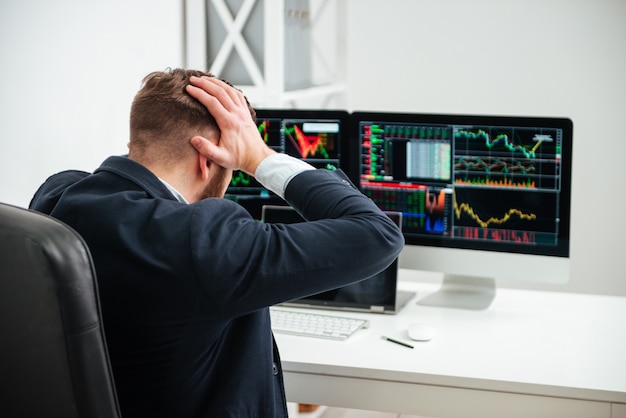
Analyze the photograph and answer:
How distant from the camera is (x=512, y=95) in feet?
12.4

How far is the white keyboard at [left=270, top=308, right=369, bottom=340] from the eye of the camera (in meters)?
1.99

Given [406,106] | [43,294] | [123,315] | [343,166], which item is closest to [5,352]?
[43,294]

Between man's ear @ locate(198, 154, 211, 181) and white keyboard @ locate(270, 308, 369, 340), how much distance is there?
783 millimetres

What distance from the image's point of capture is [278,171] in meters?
1.34

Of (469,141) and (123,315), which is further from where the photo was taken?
(469,141)

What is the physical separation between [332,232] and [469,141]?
109 centimetres

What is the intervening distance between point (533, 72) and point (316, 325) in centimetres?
216

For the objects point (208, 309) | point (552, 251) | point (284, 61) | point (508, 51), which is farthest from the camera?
point (508, 51)

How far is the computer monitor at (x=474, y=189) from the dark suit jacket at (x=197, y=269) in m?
0.95

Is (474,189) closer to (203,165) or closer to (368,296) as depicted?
(368,296)

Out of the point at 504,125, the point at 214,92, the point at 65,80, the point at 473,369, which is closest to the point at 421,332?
the point at 473,369

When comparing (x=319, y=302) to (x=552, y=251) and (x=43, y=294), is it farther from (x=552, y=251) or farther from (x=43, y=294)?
(x=43, y=294)

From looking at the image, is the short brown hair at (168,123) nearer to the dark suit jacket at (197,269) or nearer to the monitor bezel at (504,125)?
the dark suit jacket at (197,269)

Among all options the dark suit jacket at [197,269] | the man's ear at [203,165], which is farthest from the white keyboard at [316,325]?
the man's ear at [203,165]
